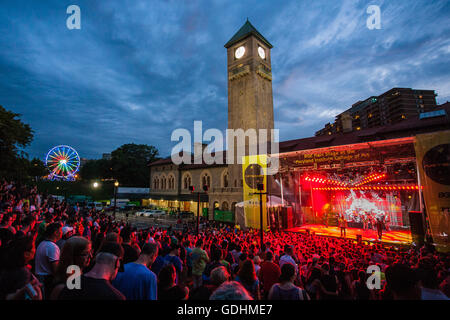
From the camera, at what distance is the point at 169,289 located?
2924 mm

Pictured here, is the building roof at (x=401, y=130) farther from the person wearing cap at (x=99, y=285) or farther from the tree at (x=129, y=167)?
the tree at (x=129, y=167)

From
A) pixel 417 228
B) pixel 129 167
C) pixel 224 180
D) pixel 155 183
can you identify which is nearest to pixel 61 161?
pixel 129 167

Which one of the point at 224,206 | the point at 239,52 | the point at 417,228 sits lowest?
the point at 417,228

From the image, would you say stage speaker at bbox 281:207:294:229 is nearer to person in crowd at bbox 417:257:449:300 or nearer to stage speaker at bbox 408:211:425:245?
stage speaker at bbox 408:211:425:245

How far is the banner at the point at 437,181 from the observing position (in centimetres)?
1112

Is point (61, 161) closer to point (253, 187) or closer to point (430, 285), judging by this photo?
point (253, 187)

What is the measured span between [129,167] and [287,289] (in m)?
57.0

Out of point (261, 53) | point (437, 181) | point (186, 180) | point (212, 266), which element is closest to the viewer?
point (212, 266)

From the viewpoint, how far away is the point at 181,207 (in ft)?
130

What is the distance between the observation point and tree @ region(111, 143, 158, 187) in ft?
176

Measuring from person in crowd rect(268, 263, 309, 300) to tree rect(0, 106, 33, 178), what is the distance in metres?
24.0
